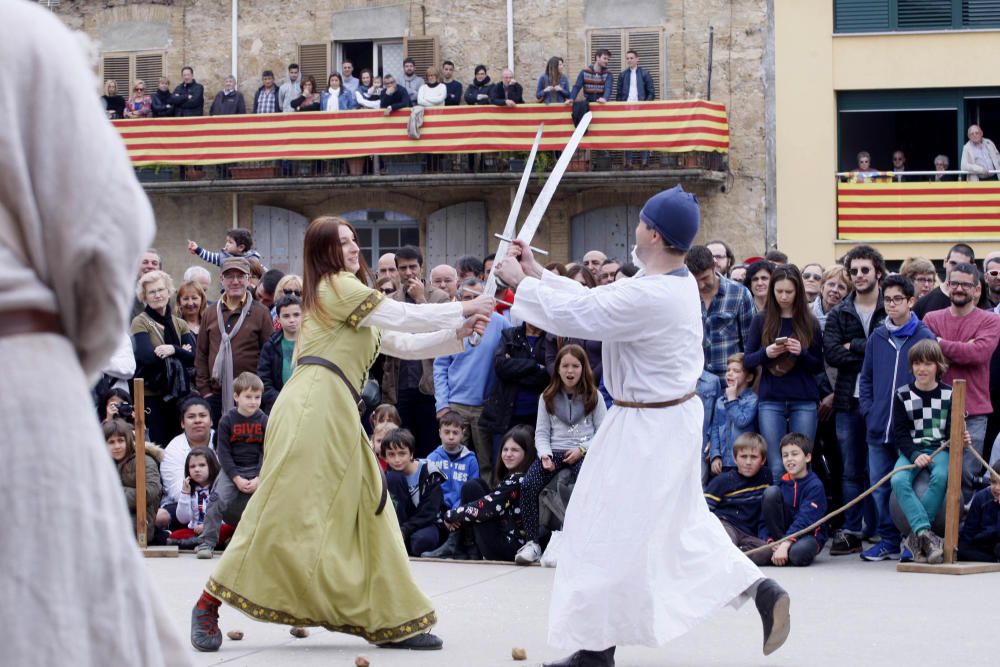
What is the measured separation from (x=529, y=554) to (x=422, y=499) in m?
0.95

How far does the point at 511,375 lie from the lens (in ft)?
35.6

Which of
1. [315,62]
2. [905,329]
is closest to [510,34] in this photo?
[315,62]

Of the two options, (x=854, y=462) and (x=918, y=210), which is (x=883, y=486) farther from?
(x=918, y=210)

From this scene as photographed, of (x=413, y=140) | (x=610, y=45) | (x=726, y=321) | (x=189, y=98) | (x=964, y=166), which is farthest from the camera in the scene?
(x=189, y=98)

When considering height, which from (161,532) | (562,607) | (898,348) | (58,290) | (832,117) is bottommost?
(161,532)

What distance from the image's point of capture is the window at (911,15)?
24938 millimetres

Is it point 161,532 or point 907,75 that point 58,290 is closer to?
point 161,532

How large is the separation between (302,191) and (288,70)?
2117mm

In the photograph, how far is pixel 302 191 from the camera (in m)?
26.9

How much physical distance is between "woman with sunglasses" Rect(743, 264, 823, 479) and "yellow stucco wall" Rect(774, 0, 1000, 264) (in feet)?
47.4

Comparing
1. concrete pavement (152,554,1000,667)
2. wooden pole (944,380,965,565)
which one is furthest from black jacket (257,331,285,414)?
wooden pole (944,380,965,565)

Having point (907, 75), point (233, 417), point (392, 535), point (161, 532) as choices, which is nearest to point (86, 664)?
point (392, 535)

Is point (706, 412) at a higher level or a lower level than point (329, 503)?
lower

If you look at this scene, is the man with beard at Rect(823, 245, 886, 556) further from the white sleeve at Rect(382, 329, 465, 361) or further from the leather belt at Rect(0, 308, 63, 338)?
the leather belt at Rect(0, 308, 63, 338)
